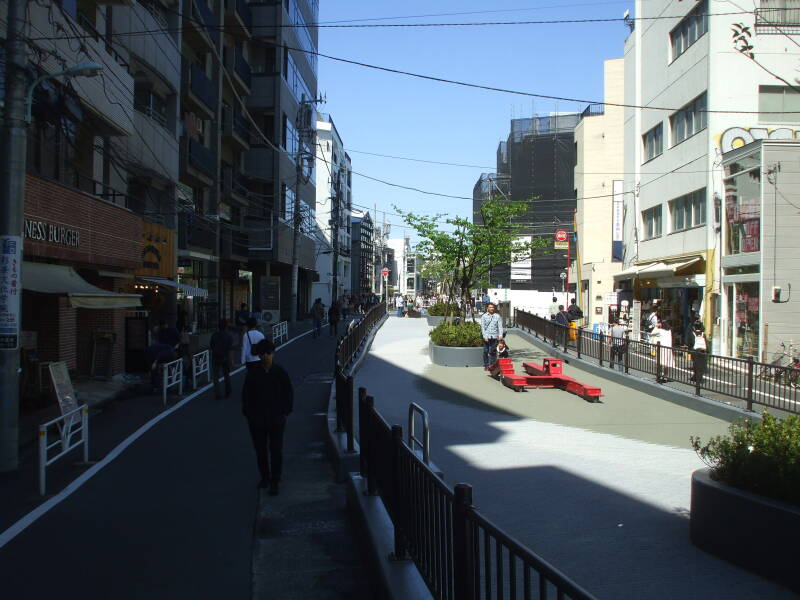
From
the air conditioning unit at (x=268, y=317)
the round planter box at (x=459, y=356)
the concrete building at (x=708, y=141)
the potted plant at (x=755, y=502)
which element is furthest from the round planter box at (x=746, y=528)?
the air conditioning unit at (x=268, y=317)

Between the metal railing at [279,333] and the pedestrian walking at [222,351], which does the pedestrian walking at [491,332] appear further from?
the metal railing at [279,333]

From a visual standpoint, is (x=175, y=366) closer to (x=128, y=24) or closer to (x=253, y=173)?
(x=128, y=24)

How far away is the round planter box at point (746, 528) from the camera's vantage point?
15.2 ft

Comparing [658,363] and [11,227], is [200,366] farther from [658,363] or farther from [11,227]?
[658,363]

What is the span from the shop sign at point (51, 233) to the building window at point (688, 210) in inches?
773

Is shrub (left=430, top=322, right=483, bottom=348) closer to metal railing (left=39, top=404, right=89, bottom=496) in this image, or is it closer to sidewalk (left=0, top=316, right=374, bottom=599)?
sidewalk (left=0, top=316, right=374, bottom=599)

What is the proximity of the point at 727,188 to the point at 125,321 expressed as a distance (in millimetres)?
19143

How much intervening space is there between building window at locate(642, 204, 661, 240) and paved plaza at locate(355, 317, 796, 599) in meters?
14.2

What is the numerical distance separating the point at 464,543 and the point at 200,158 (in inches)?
1092

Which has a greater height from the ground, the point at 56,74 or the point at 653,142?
the point at 653,142

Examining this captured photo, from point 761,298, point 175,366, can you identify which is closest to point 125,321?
point 175,366

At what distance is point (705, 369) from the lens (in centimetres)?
1277

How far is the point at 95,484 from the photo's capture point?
7766mm

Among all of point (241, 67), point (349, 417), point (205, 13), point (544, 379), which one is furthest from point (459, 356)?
point (241, 67)
